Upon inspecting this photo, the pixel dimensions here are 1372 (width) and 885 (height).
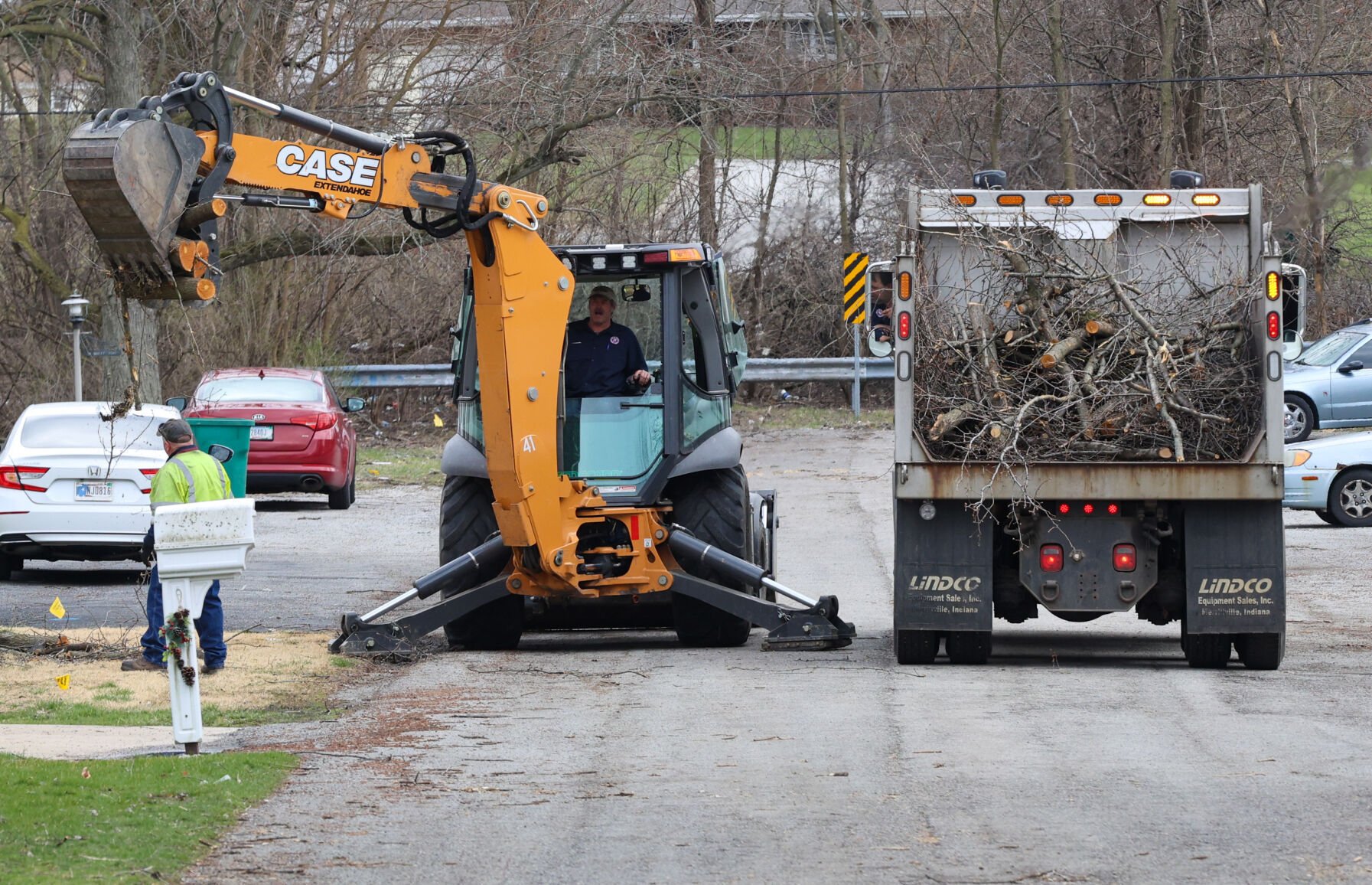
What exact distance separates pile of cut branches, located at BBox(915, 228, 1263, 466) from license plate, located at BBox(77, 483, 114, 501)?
766cm

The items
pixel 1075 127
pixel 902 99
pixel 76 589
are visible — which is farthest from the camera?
pixel 902 99

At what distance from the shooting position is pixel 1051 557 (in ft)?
37.0

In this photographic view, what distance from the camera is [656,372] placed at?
12773 mm

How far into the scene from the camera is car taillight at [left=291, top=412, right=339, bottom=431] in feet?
73.9

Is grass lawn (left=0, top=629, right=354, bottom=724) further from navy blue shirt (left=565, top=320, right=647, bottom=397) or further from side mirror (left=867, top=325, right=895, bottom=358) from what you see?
side mirror (left=867, top=325, right=895, bottom=358)

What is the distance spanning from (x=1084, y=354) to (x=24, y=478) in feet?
30.2

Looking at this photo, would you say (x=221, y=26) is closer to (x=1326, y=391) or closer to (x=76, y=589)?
(x=76, y=589)

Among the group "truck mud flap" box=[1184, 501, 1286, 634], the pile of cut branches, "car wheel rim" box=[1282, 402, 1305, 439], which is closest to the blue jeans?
the pile of cut branches

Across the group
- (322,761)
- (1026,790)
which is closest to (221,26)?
(322,761)

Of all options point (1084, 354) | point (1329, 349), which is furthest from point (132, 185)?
point (1329, 349)

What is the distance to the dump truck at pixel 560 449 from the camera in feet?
37.0

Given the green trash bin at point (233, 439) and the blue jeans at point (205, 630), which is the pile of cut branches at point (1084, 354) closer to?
the blue jeans at point (205, 630)

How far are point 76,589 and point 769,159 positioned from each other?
24.2m

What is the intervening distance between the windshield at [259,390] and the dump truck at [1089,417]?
43.0 feet
